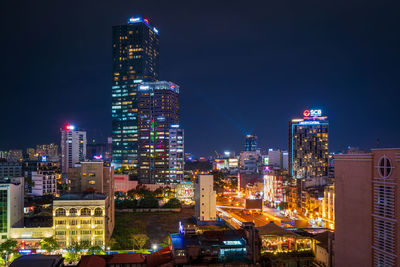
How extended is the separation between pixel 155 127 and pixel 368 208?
8288 centimetres

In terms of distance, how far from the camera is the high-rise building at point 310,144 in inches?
3371

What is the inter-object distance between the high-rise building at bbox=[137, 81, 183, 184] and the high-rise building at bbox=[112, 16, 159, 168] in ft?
55.2

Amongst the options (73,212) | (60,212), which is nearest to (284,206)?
(73,212)

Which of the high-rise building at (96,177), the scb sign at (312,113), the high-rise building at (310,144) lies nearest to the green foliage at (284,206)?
the high-rise building at (310,144)

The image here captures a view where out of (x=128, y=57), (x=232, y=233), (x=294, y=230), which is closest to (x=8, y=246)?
(x=232, y=233)

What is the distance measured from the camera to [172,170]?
89.4m

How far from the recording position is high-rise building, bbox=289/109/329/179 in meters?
85.6

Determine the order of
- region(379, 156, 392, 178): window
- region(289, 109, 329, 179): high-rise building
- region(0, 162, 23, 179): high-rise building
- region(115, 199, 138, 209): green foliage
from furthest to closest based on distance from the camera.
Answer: region(289, 109, 329, 179): high-rise building
region(0, 162, 23, 179): high-rise building
region(115, 199, 138, 209): green foliage
region(379, 156, 392, 178): window

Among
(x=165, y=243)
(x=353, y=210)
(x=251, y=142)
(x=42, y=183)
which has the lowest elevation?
(x=165, y=243)

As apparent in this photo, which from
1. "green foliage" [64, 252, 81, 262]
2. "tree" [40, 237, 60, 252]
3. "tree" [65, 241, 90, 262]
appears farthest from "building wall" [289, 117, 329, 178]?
"tree" [40, 237, 60, 252]

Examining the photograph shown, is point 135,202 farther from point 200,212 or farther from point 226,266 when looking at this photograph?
point 226,266

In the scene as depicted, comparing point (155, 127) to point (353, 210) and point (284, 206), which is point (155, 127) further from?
point (353, 210)

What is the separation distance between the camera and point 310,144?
86625 mm

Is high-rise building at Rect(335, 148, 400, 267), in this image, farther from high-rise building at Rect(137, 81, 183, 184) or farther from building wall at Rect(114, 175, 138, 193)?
high-rise building at Rect(137, 81, 183, 184)
